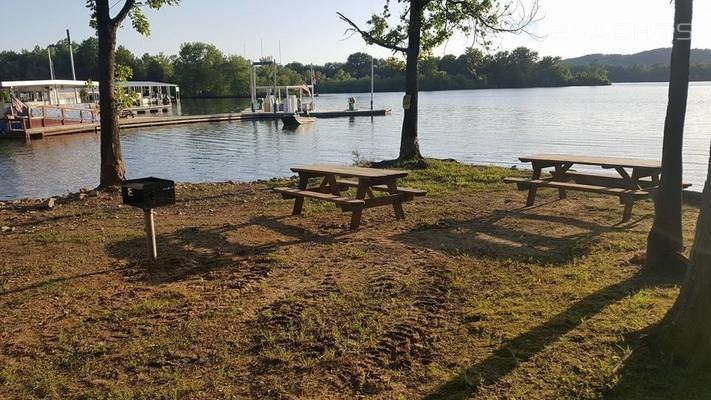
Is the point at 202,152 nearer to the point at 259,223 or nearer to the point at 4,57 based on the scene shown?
the point at 259,223

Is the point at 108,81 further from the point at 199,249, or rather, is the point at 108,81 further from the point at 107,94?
the point at 199,249

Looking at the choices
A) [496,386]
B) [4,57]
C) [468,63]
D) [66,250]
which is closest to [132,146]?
[468,63]

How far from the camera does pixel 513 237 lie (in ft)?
21.7

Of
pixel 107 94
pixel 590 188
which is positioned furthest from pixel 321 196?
pixel 107 94

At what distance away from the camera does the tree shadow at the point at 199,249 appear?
5.48 meters

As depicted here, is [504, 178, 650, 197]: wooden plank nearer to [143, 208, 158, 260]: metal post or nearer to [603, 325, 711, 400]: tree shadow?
[603, 325, 711, 400]: tree shadow

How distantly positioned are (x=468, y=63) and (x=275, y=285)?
12769 millimetres

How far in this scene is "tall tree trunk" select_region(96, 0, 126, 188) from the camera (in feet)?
33.4

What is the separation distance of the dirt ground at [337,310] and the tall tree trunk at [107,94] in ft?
9.96

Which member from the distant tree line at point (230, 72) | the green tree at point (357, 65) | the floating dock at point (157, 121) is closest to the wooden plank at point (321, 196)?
the floating dock at point (157, 121)

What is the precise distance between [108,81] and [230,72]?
108 metres

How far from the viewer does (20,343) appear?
3846mm

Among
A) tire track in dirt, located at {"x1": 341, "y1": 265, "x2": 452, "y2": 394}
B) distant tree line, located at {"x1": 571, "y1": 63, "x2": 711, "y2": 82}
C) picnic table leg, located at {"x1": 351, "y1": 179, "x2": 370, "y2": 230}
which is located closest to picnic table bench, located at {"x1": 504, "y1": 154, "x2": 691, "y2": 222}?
picnic table leg, located at {"x1": 351, "y1": 179, "x2": 370, "y2": 230}

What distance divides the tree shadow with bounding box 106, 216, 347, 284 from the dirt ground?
3 centimetres
